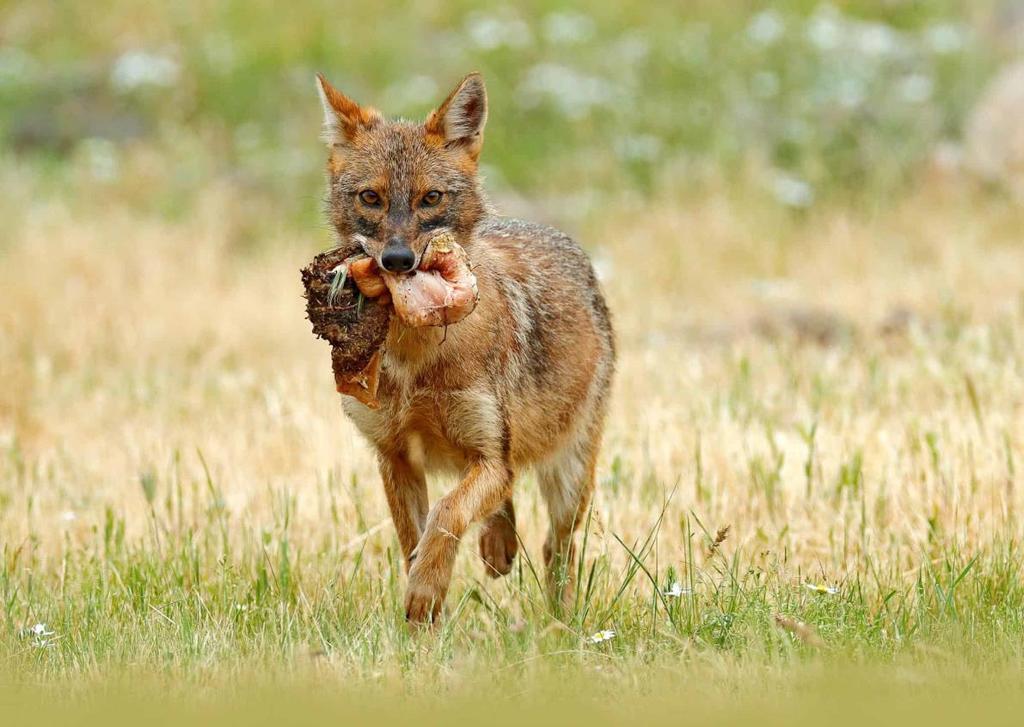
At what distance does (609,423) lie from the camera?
8.35 metres

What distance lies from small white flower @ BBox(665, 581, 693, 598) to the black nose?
1.46 metres

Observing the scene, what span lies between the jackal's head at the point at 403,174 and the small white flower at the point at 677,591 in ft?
4.80

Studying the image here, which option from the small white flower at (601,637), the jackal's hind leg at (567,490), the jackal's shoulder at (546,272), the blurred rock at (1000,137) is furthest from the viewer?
the blurred rock at (1000,137)

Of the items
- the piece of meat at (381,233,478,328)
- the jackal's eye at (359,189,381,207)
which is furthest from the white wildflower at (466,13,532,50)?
the piece of meat at (381,233,478,328)

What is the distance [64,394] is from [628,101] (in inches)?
340

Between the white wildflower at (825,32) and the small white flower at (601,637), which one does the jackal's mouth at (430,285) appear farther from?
the white wildflower at (825,32)

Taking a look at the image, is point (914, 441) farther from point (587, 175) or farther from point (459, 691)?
point (587, 175)

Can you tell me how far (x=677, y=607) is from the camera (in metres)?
5.18

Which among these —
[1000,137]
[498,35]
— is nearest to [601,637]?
[1000,137]

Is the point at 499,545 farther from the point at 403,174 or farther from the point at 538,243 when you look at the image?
the point at 403,174

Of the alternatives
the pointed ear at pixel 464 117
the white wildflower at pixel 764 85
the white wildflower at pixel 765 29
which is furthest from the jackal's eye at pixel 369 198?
the white wildflower at pixel 765 29

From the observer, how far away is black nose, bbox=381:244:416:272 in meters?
5.13

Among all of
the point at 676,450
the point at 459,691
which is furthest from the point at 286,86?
the point at 459,691

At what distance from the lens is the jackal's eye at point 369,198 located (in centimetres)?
550
